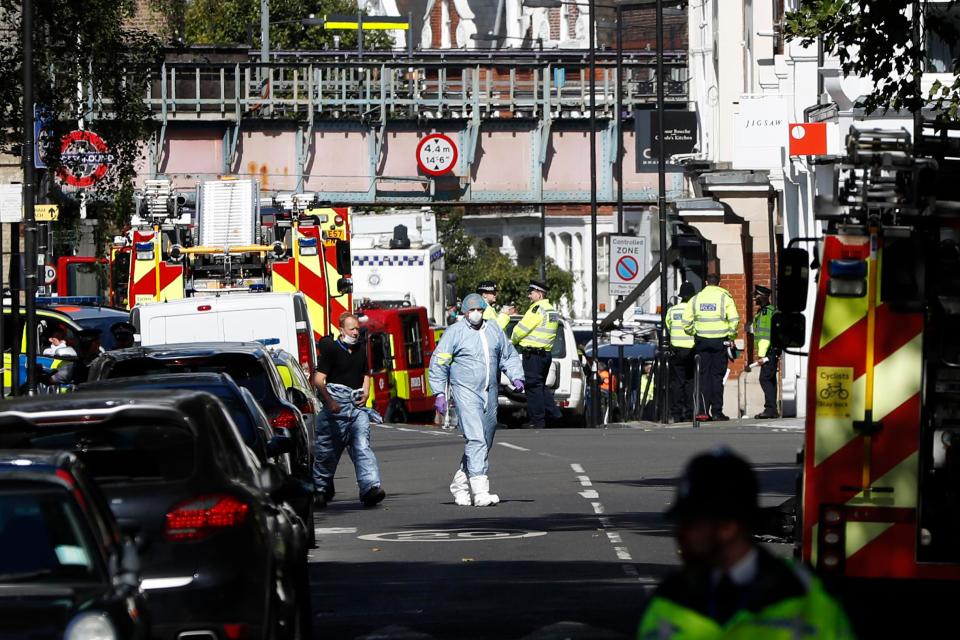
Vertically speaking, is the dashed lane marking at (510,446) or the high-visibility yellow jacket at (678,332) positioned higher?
the high-visibility yellow jacket at (678,332)

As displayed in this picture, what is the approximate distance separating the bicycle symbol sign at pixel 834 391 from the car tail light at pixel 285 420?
24.4 feet

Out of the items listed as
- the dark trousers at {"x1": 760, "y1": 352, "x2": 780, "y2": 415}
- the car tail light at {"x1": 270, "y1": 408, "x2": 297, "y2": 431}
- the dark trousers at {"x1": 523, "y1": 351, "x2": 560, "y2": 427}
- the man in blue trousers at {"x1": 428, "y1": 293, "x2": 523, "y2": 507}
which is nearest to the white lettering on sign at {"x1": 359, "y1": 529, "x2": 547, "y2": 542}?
the car tail light at {"x1": 270, "y1": 408, "x2": 297, "y2": 431}

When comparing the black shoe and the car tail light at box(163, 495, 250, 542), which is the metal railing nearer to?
the black shoe

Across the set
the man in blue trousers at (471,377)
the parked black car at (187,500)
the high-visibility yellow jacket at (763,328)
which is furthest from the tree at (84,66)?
the parked black car at (187,500)

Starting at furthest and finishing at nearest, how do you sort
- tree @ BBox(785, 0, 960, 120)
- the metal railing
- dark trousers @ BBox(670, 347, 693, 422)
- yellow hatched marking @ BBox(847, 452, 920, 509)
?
1. the metal railing
2. dark trousers @ BBox(670, 347, 693, 422)
3. tree @ BBox(785, 0, 960, 120)
4. yellow hatched marking @ BBox(847, 452, 920, 509)

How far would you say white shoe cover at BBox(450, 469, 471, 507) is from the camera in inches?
720

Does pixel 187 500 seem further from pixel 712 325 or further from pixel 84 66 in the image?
pixel 712 325

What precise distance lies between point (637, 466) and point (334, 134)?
31972 mm

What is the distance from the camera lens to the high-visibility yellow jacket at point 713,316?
98.2ft

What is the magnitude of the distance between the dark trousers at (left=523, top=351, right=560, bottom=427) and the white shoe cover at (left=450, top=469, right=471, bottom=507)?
42.2 ft

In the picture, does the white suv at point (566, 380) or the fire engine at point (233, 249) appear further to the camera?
the white suv at point (566, 380)

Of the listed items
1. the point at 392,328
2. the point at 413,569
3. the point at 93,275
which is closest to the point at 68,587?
the point at 413,569

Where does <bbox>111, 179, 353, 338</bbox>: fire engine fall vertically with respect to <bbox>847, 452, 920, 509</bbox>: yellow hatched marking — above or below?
above

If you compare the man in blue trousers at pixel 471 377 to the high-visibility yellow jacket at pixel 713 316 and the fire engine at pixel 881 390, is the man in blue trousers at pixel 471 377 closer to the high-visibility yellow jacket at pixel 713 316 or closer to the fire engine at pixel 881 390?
the fire engine at pixel 881 390
